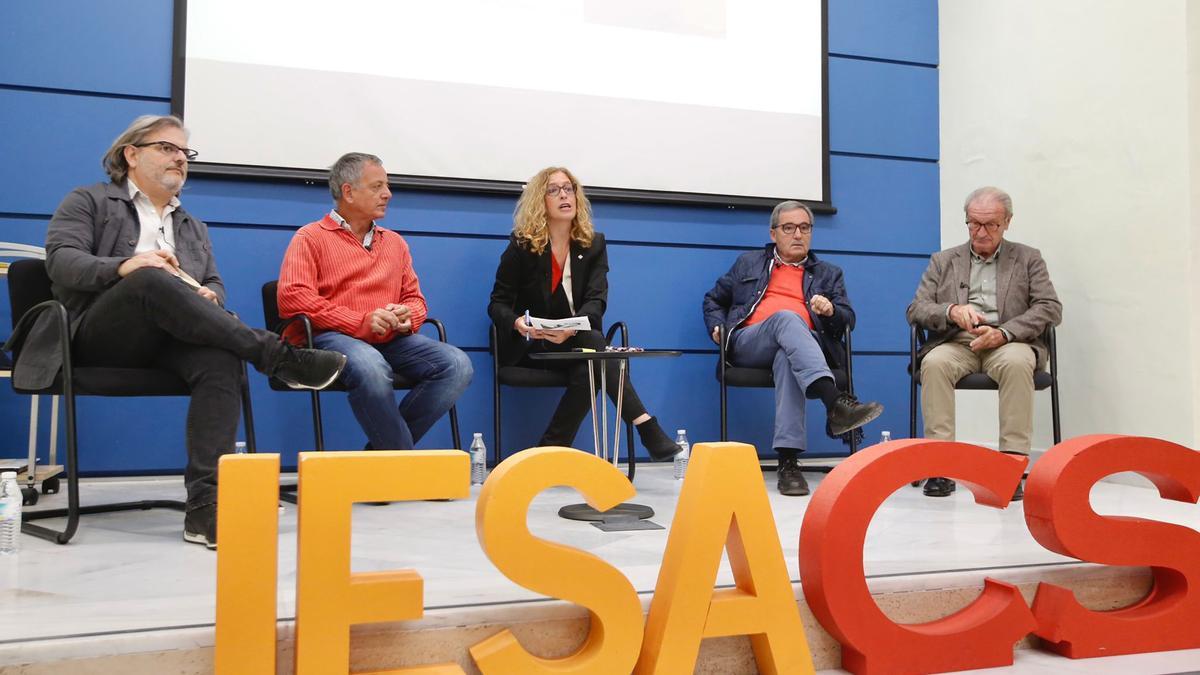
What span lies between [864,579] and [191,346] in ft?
5.52

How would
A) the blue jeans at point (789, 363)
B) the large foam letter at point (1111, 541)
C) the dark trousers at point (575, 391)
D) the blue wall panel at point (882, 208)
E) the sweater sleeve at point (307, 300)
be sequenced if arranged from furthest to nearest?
the blue wall panel at point (882, 208)
the dark trousers at point (575, 391)
the blue jeans at point (789, 363)
the sweater sleeve at point (307, 300)
the large foam letter at point (1111, 541)

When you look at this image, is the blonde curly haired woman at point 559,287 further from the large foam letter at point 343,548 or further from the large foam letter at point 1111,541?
the large foam letter at point 343,548

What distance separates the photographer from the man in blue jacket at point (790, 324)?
3020mm

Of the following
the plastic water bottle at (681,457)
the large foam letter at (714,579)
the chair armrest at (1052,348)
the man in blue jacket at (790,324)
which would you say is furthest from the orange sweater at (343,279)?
the chair armrest at (1052,348)

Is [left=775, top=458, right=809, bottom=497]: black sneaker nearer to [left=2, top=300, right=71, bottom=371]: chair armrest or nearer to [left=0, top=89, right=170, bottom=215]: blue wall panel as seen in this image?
[left=2, top=300, right=71, bottom=371]: chair armrest

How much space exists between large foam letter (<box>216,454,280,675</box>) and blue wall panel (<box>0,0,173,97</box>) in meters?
2.54

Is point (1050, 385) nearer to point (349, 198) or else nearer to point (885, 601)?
point (885, 601)

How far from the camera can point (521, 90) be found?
3.65 m

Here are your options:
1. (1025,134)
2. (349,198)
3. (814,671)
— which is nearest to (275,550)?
(814,671)

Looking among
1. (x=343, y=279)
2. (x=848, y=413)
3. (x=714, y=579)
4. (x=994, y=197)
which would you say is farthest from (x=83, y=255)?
(x=994, y=197)

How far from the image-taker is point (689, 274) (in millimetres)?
3854

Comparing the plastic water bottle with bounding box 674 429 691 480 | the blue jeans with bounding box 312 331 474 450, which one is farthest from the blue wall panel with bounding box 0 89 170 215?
the plastic water bottle with bounding box 674 429 691 480

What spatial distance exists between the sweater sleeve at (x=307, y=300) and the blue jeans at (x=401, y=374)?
1.5 inches

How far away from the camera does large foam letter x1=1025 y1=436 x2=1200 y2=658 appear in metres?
1.63
